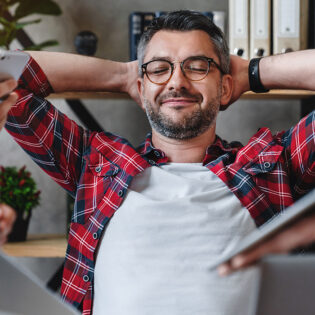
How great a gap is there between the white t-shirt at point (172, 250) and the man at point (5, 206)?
350 millimetres

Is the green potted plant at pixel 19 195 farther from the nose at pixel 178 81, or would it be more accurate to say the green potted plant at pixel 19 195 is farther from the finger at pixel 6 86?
the finger at pixel 6 86

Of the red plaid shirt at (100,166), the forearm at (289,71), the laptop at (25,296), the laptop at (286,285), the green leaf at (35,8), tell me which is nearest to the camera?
the laptop at (286,285)

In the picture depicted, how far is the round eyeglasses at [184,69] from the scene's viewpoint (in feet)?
3.82

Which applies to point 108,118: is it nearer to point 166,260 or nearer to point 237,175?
point 237,175

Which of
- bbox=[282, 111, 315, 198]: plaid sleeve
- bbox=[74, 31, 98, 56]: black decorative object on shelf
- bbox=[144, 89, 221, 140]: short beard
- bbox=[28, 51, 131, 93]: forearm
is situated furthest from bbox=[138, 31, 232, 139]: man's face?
bbox=[74, 31, 98, 56]: black decorative object on shelf

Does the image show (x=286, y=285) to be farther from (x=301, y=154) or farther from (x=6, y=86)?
(x=301, y=154)

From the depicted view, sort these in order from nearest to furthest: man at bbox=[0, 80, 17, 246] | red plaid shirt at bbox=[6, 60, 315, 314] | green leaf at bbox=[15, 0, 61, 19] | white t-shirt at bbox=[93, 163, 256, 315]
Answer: man at bbox=[0, 80, 17, 246]
white t-shirt at bbox=[93, 163, 256, 315]
red plaid shirt at bbox=[6, 60, 315, 314]
green leaf at bbox=[15, 0, 61, 19]

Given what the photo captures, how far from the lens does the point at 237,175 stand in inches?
43.8

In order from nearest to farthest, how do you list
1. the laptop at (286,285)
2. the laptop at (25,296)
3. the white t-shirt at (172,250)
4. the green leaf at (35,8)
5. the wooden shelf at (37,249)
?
the laptop at (286,285), the laptop at (25,296), the white t-shirt at (172,250), the wooden shelf at (37,249), the green leaf at (35,8)

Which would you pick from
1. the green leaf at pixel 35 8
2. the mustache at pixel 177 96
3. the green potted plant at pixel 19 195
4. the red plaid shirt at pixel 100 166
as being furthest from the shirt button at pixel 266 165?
the green leaf at pixel 35 8

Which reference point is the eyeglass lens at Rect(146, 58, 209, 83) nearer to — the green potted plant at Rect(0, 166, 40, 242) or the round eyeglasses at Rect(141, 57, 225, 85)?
the round eyeglasses at Rect(141, 57, 225, 85)

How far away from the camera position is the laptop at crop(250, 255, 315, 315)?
37 cm

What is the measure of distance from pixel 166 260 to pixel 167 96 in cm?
44

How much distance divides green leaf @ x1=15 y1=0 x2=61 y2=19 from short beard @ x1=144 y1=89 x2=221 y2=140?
0.64 metres
